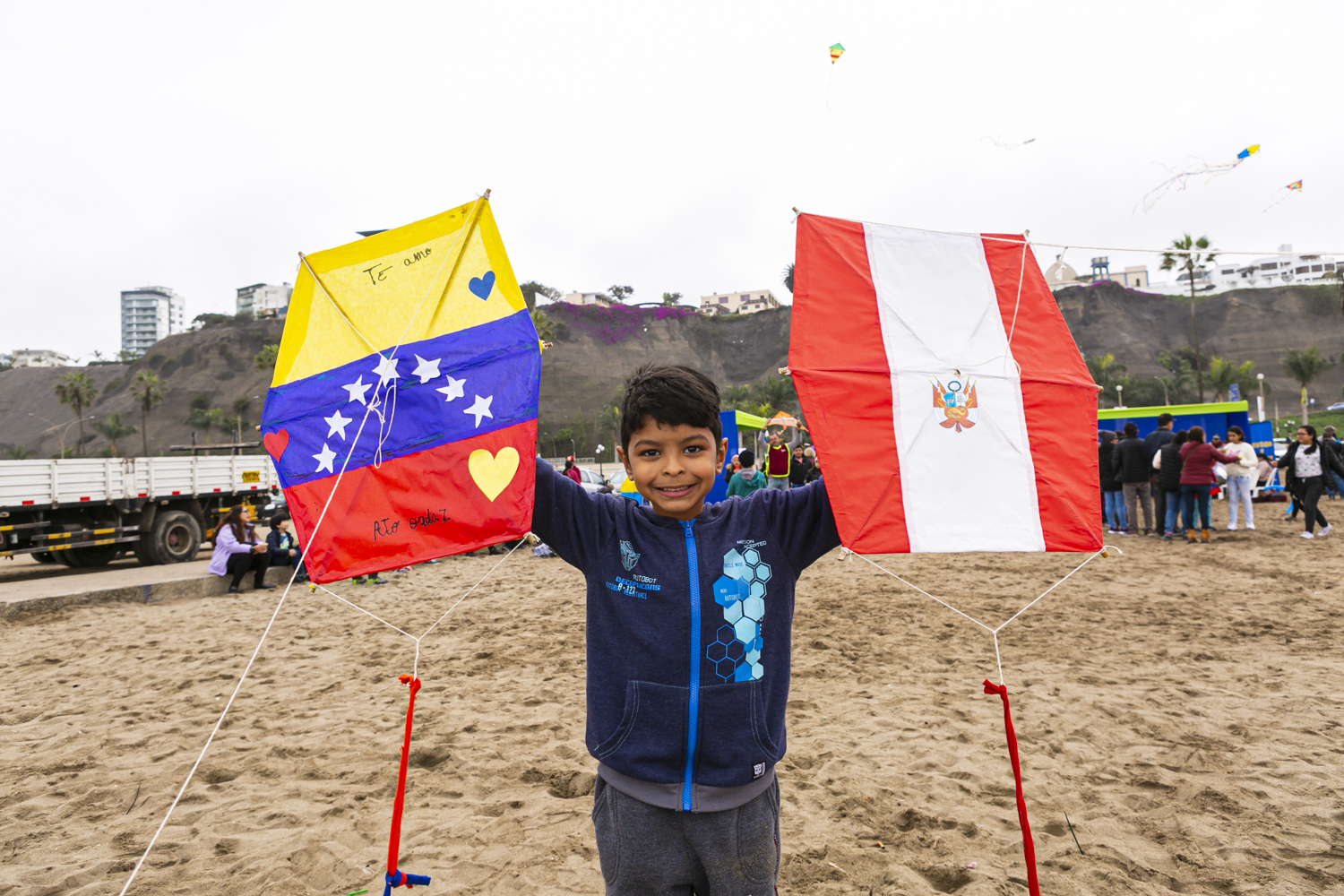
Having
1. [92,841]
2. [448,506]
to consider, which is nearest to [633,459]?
[448,506]

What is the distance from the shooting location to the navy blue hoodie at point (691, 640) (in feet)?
5.10

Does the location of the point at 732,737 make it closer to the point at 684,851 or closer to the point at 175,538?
the point at 684,851

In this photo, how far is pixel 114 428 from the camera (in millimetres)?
72812

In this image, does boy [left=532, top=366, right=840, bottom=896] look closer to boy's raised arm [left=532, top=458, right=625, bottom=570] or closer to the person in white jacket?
boy's raised arm [left=532, top=458, right=625, bottom=570]

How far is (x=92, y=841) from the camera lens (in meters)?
3.07

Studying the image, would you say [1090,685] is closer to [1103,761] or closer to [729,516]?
[1103,761]

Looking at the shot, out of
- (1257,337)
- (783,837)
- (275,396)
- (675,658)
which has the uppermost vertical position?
(1257,337)

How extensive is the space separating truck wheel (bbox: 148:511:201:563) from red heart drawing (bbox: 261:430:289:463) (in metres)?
12.9

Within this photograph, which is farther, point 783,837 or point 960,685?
point 960,685

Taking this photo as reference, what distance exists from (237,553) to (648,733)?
33.2 feet

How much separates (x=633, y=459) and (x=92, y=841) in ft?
10.7

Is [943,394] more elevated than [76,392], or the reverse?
[76,392]

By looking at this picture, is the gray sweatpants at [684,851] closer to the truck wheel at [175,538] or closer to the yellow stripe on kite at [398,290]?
the yellow stripe on kite at [398,290]

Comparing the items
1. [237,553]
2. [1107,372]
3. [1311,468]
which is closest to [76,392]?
[237,553]
